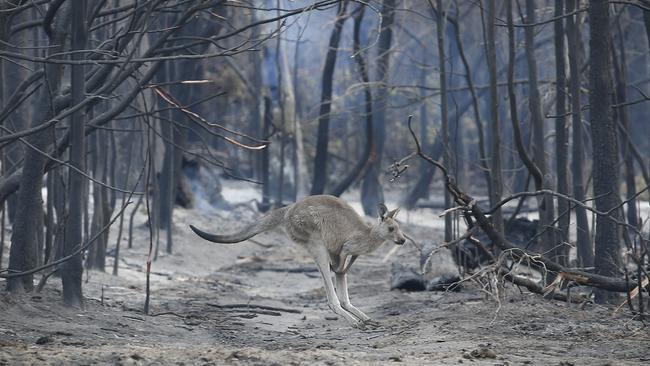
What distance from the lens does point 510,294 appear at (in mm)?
11594

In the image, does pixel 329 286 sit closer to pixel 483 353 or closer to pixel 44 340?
pixel 483 353

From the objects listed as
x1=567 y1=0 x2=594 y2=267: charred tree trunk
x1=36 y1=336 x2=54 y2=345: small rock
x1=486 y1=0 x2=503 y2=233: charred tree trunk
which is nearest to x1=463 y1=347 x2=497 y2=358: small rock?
x1=36 y1=336 x2=54 y2=345: small rock

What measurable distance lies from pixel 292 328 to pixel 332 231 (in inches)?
49.4

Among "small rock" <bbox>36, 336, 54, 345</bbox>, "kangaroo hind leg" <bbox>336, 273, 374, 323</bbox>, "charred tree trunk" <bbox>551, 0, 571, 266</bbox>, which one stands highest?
"charred tree trunk" <bbox>551, 0, 571, 266</bbox>

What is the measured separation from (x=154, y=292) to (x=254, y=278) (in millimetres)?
3561

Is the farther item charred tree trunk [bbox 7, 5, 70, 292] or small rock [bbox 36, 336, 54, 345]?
charred tree trunk [bbox 7, 5, 70, 292]

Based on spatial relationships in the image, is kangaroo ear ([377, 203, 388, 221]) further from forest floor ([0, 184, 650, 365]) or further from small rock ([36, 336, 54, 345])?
small rock ([36, 336, 54, 345])

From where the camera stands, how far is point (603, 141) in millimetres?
10523

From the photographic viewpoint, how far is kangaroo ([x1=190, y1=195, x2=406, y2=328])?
1138 cm

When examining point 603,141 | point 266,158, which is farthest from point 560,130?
point 266,158

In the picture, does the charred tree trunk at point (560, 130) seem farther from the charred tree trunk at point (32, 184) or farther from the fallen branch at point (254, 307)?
the charred tree trunk at point (32, 184)

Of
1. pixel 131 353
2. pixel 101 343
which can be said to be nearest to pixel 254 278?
pixel 101 343

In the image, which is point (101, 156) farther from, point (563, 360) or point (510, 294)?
point (563, 360)

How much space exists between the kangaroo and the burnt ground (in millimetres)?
709
